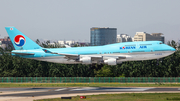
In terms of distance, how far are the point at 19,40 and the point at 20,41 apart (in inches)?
17.9

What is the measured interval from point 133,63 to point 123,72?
513 centimetres

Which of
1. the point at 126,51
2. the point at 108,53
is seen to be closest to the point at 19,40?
the point at 108,53

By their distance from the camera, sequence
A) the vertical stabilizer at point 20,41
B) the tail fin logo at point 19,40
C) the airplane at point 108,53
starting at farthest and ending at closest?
the tail fin logo at point 19,40 < the vertical stabilizer at point 20,41 < the airplane at point 108,53

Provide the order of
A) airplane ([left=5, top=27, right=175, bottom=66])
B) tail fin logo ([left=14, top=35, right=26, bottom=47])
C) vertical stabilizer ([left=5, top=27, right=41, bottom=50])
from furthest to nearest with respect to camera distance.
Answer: tail fin logo ([left=14, top=35, right=26, bottom=47]) → vertical stabilizer ([left=5, top=27, right=41, bottom=50]) → airplane ([left=5, top=27, right=175, bottom=66])

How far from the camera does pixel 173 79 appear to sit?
8612 cm

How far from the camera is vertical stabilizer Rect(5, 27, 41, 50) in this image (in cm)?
7444

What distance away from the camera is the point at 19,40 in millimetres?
75438

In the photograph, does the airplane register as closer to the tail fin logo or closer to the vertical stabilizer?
the vertical stabilizer

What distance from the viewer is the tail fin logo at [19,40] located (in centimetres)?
7500

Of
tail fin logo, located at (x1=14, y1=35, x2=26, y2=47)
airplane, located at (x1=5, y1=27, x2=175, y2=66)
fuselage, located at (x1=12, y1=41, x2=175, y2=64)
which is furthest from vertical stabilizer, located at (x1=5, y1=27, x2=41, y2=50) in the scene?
fuselage, located at (x1=12, y1=41, x2=175, y2=64)

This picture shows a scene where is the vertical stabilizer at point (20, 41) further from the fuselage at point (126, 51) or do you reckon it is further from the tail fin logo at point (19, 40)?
the fuselage at point (126, 51)

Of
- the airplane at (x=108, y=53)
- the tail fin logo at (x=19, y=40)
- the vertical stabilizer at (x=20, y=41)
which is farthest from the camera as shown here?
the tail fin logo at (x=19, y=40)

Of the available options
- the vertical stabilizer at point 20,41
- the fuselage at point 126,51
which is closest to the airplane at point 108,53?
the fuselage at point 126,51

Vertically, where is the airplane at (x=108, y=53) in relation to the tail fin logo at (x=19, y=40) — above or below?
below
